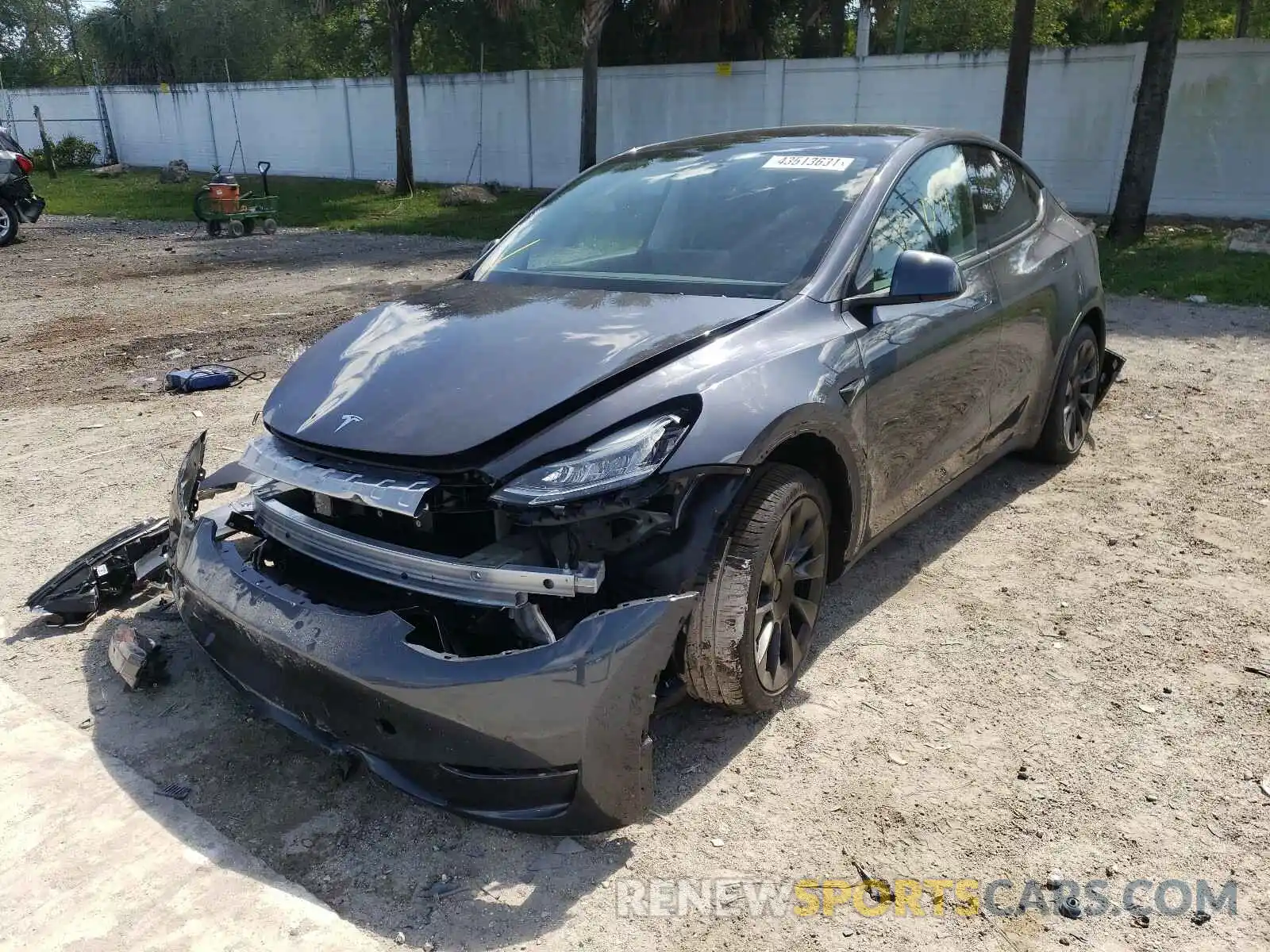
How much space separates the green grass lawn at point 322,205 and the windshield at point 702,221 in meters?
10.6

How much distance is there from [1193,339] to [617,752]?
294 inches

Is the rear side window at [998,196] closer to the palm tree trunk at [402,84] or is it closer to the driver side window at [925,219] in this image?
the driver side window at [925,219]

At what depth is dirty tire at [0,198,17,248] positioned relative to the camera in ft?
50.5

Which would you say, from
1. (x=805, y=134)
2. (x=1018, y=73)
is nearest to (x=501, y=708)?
(x=805, y=134)

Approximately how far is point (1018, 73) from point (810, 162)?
36.7 ft

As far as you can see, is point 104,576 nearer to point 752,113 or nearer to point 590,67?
point 590,67

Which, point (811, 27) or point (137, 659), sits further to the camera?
point (811, 27)

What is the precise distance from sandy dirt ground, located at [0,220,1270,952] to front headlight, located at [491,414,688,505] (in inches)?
37.1

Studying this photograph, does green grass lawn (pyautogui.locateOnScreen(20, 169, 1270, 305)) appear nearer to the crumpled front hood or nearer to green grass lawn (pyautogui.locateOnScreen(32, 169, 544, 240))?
green grass lawn (pyautogui.locateOnScreen(32, 169, 544, 240))

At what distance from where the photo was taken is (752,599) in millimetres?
2701

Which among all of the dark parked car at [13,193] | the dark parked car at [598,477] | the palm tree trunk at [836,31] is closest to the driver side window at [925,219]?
the dark parked car at [598,477]

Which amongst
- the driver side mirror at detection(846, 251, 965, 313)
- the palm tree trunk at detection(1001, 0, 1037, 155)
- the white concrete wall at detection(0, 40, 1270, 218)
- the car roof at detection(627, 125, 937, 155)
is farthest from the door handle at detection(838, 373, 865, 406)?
the white concrete wall at detection(0, 40, 1270, 218)

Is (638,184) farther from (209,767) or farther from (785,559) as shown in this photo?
(209,767)

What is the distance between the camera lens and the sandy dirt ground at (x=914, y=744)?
7.82 feet
